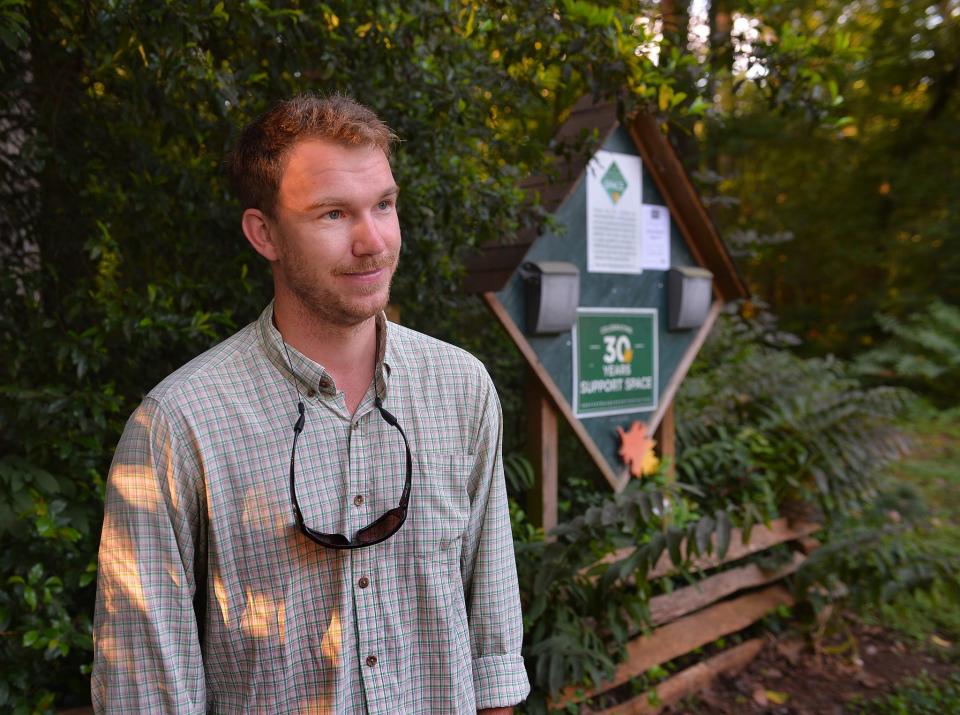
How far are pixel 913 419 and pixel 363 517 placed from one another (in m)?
9.13

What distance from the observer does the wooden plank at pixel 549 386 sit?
11.0 feet

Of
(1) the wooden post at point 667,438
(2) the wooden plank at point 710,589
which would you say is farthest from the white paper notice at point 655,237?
(2) the wooden plank at point 710,589

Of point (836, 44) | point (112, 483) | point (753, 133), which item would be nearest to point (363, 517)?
point (112, 483)

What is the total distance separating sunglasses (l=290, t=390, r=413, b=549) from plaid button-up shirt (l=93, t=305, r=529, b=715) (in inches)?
0.9

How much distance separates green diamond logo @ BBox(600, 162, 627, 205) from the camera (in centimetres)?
377

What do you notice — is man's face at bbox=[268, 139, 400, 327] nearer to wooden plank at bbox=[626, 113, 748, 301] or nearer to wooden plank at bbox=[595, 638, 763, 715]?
wooden plank at bbox=[626, 113, 748, 301]

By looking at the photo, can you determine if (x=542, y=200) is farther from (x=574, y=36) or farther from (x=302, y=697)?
(x=302, y=697)

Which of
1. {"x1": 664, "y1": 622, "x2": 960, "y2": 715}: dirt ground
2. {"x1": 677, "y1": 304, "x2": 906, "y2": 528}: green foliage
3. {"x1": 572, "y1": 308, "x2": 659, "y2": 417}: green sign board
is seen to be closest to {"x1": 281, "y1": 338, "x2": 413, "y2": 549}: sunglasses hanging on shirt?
{"x1": 572, "y1": 308, "x2": 659, "y2": 417}: green sign board

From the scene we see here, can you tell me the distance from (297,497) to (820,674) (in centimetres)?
381

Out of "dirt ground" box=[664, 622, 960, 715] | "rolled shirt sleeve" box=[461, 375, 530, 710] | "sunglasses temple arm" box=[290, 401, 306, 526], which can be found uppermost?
"sunglasses temple arm" box=[290, 401, 306, 526]

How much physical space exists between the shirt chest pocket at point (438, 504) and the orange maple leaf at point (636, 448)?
7.28 ft

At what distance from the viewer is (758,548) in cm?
452

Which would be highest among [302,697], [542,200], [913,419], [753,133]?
[753,133]

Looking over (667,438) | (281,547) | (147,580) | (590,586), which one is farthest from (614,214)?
(147,580)
